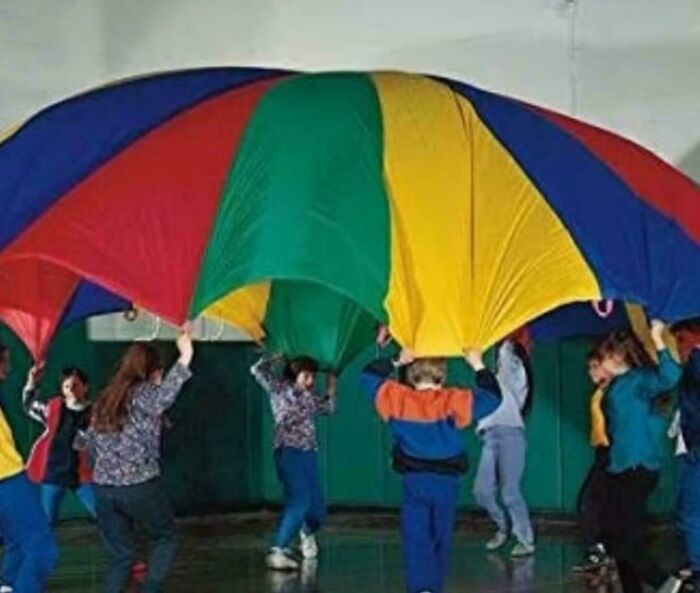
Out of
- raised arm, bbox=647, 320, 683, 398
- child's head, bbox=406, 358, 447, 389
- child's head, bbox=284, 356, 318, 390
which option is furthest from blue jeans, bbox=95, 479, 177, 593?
raised arm, bbox=647, 320, 683, 398

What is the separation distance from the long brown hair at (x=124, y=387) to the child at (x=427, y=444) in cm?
108

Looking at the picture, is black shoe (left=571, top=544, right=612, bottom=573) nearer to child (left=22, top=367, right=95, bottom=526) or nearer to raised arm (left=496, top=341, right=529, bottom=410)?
raised arm (left=496, top=341, right=529, bottom=410)

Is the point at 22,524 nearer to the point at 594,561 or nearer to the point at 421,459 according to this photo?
the point at 421,459

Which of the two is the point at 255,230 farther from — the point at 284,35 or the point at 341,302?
the point at 284,35

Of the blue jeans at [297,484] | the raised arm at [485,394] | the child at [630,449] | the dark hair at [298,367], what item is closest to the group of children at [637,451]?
the child at [630,449]

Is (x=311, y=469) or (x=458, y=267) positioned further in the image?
(x=311, y=469)

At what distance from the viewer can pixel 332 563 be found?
1156 centimetres

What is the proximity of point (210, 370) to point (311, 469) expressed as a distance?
143 inches

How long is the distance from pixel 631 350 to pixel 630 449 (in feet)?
1.59

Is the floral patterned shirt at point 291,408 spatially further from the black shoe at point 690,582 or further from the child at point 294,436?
the black shoe at point 690,582

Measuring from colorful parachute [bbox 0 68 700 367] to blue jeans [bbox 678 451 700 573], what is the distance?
132 cm

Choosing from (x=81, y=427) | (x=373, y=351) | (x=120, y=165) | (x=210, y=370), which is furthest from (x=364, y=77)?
(x=210, y=370)

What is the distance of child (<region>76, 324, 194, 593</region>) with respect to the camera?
839cm

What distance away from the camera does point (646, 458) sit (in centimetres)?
871
